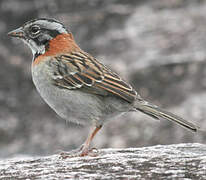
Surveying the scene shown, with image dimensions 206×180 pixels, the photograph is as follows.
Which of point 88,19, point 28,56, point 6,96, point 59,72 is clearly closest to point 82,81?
point 59,72

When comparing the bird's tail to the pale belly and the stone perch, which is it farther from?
the stone perch

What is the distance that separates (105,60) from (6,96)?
2.80 meters

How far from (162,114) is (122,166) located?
1.19 m

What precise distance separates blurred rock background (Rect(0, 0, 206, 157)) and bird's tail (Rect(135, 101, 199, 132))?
13.2ft

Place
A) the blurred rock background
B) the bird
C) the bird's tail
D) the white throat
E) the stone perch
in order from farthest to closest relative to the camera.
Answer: the blurred rock background → the white throat → the bird → the bird's tail → the stone perch

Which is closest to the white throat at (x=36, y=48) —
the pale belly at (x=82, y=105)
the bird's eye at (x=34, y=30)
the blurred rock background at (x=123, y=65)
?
the bird's eye at (x=34, y=30)

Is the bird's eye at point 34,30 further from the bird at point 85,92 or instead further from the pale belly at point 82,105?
the pale belly at point 82,105

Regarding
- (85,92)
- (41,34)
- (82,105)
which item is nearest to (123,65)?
(41,34)

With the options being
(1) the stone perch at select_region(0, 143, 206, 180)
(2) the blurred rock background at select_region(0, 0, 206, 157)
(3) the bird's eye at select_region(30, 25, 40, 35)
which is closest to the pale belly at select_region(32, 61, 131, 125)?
(1) the stone perch at select_region(0, 143, 206, 180)

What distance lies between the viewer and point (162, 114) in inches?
286

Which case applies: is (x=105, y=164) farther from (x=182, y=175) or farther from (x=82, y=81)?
(x=82, y=81)

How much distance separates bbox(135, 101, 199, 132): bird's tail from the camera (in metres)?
7.07

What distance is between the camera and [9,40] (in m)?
15.5

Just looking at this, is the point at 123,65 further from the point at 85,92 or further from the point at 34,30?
the point at 85,92
